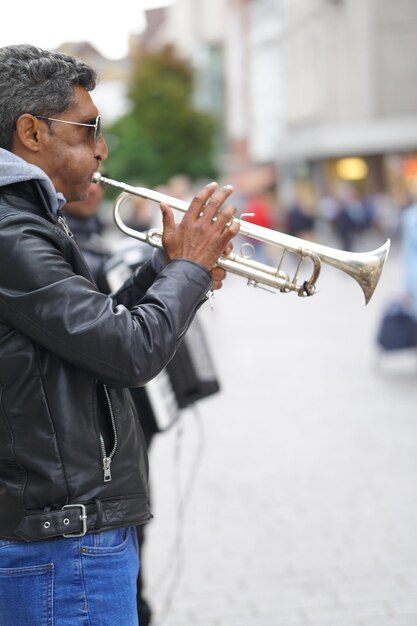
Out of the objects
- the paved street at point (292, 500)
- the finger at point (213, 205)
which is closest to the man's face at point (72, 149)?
the finger at point (213, 205)

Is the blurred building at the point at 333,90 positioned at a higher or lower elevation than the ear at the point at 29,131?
lower

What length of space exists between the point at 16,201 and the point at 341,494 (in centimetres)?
408

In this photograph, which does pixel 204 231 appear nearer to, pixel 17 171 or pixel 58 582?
pixel 17 171

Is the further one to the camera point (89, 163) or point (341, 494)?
point (341, 494)

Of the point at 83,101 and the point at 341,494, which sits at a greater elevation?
the point at 83,101

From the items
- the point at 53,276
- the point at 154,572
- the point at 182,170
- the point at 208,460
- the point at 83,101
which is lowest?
the point at 182,170

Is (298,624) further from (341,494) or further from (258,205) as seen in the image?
(258,205)

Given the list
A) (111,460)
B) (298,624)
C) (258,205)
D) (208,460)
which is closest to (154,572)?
(298,624)

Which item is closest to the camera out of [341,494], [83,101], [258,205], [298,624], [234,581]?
[83,101]

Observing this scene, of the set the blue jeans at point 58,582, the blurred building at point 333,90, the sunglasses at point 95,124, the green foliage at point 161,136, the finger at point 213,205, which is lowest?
the green foliage at point 161,136

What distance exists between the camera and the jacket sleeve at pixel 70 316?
7.21 ft

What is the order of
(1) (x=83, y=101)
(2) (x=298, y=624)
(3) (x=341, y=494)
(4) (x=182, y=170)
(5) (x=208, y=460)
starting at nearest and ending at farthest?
1. (1) (x=83, y=101)
2. (2) (x=298, y=624)
3. (3) (x=341, y=494)
4. (5) (x=208, y=460)
5. (4) (x=182, y=170)

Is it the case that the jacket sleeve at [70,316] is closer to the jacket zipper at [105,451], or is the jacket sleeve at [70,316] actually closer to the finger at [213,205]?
the jacket zipper at [105,451]

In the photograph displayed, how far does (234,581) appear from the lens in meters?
4.79
